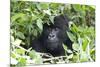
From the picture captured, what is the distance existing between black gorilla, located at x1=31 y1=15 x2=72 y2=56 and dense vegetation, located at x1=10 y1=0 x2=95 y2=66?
5cm

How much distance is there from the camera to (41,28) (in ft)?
7.77

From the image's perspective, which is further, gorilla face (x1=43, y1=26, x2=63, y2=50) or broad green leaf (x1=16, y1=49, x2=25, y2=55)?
gorilla face (x1=43, y1=26, x2=63, y2=50)

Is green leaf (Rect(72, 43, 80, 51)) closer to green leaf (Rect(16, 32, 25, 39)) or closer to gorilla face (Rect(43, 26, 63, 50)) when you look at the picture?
gorilla face (Rect(43, 26, 63, 50))

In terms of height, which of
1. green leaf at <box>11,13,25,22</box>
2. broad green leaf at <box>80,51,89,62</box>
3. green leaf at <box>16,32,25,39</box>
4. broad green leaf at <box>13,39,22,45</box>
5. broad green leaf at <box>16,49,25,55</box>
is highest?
green leaf at <box>11,13,25,22</box>

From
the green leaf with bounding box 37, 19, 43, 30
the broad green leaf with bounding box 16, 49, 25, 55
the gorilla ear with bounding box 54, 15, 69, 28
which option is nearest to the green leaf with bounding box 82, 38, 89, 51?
the gorilla ear with bounding box 54, 15, 69, 28

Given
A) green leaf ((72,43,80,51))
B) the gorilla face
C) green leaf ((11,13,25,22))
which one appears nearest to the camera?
green leaf ((11,13,25,22))

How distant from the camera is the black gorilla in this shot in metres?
2.37

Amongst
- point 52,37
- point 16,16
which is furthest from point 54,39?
point 16,16

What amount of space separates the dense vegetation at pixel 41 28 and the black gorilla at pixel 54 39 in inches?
1.8
